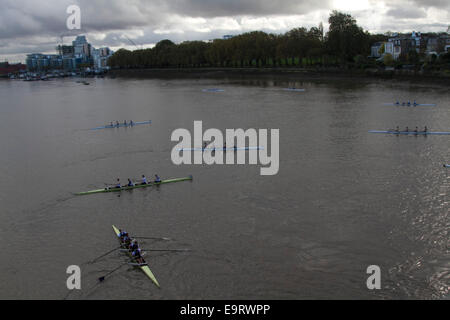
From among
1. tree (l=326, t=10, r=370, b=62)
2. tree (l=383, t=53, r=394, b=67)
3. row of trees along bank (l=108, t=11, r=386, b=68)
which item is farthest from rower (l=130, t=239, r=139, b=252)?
tree (l=326, t=10, r=370, b=62)

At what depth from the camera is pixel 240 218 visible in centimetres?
2042

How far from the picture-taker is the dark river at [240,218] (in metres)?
15.4

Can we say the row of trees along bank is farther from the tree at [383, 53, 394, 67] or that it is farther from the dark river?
the dark river

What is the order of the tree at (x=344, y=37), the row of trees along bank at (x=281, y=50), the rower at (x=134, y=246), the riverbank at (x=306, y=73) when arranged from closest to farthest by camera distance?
the rower at (x=134, y=246) → the riverbank at (x=306, y=73) → the tree at (x=344, y=37) → the row of trees along bank at (x=281, y=50)

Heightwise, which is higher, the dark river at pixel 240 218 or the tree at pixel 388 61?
the tree at pixel 388 61

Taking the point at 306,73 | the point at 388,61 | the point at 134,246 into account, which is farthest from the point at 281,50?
the point at 134,246

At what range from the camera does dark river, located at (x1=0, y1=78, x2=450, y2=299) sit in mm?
15438

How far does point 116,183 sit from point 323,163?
1487cm

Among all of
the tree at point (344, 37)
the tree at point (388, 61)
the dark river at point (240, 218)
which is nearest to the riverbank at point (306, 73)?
the tree at point (388, 61)

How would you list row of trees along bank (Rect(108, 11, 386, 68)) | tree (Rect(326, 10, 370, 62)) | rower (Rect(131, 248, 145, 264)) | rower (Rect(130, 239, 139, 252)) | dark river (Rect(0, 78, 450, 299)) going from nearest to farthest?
dark river (Rect(0, 78, 450, 299)), rower (Rect(131, 248, 145, 264)), rower (Rect(130, 239, 139, 252)), tree (Rect(326, 10, 370, 62)), row of trees along bank (Rect(108, 11, 386, 68))

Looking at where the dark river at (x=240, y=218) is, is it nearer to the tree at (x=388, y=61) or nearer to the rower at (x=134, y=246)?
the rower at (x=134, y=246)

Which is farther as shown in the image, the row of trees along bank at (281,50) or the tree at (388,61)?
the row of trees along bank at (281,50)
